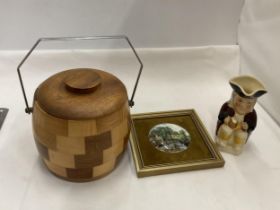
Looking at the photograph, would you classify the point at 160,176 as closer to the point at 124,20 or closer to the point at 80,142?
the point at 80,142

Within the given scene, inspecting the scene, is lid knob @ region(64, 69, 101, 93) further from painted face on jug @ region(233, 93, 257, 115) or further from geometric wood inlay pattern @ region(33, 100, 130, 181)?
painted face on jug @ region(233, 93, 257, 115)

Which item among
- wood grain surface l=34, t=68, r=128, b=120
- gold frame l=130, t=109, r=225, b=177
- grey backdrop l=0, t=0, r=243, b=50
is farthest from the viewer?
grey backdrop l=0, t=0, r=243, b=50

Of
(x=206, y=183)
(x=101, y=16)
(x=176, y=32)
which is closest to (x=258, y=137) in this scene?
(x=206, y=183)

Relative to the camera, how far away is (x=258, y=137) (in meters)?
0.70

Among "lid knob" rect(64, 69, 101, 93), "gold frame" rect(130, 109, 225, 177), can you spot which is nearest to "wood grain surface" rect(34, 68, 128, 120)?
"lid knob" rect(64, 69, 101, 93)

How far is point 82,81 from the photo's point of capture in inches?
20.0

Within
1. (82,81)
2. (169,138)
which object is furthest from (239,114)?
(82,81)

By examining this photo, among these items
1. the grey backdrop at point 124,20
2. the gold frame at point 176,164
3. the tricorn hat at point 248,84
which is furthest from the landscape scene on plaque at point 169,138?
the grey backdrop at point 124,20

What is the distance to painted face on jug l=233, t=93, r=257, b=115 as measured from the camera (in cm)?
56

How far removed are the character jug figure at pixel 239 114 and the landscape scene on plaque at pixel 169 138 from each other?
3.1 inches

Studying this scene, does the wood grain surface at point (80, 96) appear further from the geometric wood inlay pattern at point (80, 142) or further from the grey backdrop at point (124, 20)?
the grey backdrop at point (124, 20)

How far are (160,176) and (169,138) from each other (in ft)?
0.33

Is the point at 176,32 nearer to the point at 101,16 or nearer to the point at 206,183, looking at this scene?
the point at 101,16

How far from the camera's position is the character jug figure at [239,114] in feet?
1.84
